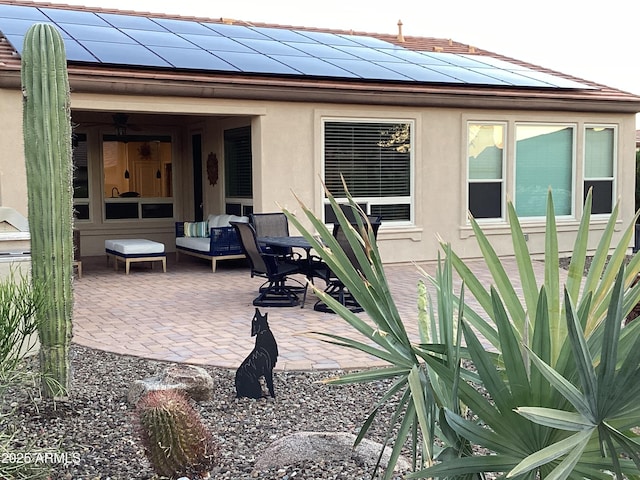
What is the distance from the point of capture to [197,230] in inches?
522

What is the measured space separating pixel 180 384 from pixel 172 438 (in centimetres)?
122

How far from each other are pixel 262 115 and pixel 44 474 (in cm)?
877

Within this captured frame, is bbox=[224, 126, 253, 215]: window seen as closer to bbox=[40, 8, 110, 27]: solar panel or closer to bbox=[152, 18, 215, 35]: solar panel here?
bbox=[152, 18, 215, 35]: solar panel

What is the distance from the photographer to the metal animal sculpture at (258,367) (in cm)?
503

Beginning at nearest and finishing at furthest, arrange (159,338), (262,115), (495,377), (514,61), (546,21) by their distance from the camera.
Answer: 1. (495,377)
2. (159,338)
3. (262,115)
4. (514,61)
5. (546,21)

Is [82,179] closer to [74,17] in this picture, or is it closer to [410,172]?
[74,17]

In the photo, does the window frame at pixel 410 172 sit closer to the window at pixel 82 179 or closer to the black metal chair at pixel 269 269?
the black metal chair at pixel 269 269

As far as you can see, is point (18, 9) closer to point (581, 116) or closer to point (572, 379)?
point (581, 116)

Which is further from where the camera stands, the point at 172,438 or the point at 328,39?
the point at 328,39

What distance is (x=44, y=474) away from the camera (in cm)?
364

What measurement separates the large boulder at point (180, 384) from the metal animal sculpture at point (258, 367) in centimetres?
24

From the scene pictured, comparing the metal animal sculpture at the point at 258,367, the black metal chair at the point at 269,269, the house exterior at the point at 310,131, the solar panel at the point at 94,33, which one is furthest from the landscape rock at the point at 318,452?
the solar panel at the point at 94,33

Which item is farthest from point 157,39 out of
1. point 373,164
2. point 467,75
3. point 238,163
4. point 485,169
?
point 485,169

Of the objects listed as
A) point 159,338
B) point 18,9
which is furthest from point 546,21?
point 159,338
